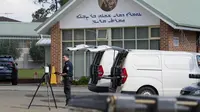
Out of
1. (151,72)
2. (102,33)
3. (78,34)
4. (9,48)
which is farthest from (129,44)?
(9,48)

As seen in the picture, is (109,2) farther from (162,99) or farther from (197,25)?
(162,99)

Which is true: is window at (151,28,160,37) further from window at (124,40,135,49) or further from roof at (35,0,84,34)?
roof at (35,0,84,34)

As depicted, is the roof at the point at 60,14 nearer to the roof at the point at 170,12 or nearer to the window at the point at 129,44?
the roof at the point at 170,12

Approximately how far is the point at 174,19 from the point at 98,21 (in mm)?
4470

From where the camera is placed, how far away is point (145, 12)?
26562 mm

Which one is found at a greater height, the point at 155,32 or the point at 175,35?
the point at 155,32

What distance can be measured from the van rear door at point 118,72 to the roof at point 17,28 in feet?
Result: 208

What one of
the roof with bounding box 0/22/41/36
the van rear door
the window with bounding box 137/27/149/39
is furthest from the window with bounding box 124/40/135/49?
the roof with bounding box 0/22/41/36

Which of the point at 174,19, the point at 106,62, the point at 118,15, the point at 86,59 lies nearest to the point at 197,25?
the point at 174,19

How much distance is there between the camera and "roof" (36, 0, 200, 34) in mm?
25672

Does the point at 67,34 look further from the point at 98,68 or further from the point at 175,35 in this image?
the point at 98,68

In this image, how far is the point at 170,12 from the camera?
28.0m

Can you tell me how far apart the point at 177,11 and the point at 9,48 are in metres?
47.4

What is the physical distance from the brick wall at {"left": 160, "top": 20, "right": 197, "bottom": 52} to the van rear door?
10431mm
